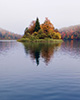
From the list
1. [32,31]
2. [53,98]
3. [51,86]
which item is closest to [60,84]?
[51,86]

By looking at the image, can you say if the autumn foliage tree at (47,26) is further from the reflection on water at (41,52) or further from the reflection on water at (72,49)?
the reflection on water at (41,52)

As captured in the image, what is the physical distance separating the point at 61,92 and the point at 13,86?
427cm

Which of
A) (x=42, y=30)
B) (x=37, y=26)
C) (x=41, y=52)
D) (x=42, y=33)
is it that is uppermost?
(x=37, y=26)

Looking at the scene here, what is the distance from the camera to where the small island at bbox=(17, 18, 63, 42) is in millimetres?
112863

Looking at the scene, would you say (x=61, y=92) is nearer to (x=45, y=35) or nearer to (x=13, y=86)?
(x=13, y=86)

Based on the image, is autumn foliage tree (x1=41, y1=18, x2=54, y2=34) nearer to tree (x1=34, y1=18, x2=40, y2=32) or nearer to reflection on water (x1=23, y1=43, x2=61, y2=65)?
tree (x1=34, y1=18, x2=40, y2=32)

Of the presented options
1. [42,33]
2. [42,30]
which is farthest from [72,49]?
[42,30]

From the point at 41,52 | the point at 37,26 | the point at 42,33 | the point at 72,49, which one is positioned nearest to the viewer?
the point at 41,52

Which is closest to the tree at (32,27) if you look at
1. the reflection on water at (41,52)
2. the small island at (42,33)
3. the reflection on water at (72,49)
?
the small island at (42,33)

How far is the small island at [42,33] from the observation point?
11286cm

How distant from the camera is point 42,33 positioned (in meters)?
113

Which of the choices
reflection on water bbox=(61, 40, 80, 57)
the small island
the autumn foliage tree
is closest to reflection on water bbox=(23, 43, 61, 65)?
reflection on water bbox=(61, 40, 80, 57)

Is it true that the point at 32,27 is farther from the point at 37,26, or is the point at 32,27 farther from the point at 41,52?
the point at 41,52

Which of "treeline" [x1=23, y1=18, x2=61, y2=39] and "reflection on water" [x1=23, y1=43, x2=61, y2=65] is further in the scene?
"treeline" [x1=23, y1=18, x2=61, y2=39]
